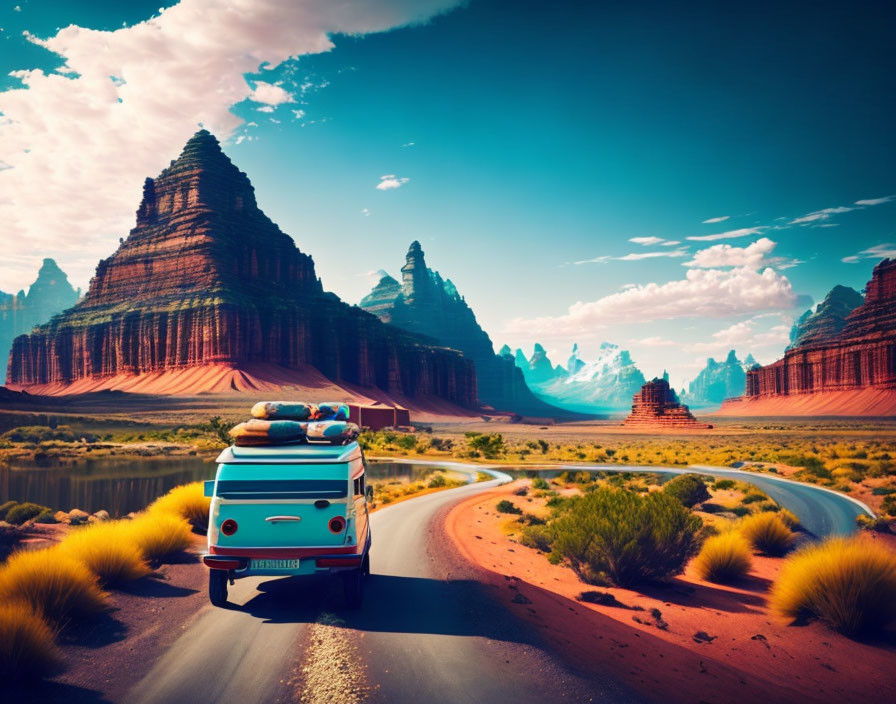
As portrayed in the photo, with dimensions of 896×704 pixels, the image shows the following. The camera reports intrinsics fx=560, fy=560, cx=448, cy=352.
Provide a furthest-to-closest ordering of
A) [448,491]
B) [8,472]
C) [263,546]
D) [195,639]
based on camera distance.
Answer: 1. [8,472]
2. [448,491]
3. [263,546]
4. [195,639]

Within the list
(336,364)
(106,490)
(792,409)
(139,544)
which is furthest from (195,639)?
(792,409)

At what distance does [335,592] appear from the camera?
10062 millimetres

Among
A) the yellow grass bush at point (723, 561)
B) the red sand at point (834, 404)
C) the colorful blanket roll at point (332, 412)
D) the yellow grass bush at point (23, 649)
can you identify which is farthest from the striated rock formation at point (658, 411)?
the yellow grass bush at point (23, 649)

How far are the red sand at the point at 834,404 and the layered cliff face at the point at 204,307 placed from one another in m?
110

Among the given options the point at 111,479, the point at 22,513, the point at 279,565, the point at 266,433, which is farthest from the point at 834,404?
the point at 279,565

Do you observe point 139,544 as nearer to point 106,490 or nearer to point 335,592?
point 335,592

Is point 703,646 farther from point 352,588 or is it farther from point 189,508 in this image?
point 189,508

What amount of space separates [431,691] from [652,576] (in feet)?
23.0

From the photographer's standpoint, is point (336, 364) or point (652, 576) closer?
point (652, 576)

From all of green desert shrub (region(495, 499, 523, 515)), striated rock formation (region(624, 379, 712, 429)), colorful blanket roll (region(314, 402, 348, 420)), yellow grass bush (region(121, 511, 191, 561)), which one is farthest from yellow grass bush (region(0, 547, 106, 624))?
striated rock formation (region(624, 379, 712, 429))

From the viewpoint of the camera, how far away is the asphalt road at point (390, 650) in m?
6.21

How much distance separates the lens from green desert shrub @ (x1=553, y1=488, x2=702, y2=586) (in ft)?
37.7

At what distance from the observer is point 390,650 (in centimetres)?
735

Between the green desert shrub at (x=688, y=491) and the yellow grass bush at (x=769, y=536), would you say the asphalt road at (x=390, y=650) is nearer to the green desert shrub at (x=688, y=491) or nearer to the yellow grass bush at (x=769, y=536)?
the yellow grass bush at (x=769, y=536)
